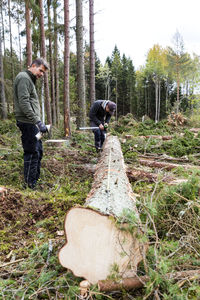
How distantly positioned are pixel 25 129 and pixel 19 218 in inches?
64.1

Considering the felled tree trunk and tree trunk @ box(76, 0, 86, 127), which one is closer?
the felled tree trunk

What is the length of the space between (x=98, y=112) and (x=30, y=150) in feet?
10.1

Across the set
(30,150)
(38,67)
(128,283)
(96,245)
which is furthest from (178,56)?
(128,283)

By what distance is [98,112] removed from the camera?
256 inches

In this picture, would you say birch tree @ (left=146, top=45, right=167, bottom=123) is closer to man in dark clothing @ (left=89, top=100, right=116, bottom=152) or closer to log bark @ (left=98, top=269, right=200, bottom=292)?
man in dark clothing @ (left=89, top=100, right=116, bottom=152)

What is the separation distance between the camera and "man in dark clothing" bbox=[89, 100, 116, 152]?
6.20 m

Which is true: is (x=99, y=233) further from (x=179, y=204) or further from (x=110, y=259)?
(x=179, y=204)

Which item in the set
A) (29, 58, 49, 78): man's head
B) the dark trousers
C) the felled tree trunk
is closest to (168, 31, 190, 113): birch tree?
(29, 58, 49, 78): man's head

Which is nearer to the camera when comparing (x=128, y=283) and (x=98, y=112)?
(x=128, y=283)

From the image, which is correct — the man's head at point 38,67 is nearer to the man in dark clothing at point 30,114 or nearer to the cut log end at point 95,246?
the man in dark clothing at point 30,114

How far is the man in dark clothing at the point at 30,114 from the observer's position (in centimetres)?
362

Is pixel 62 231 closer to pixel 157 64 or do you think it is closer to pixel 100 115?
pixel 100 115

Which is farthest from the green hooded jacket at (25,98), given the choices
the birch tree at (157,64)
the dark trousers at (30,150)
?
the birch tree at (157,64)

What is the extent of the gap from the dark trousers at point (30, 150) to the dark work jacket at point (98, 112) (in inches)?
107
